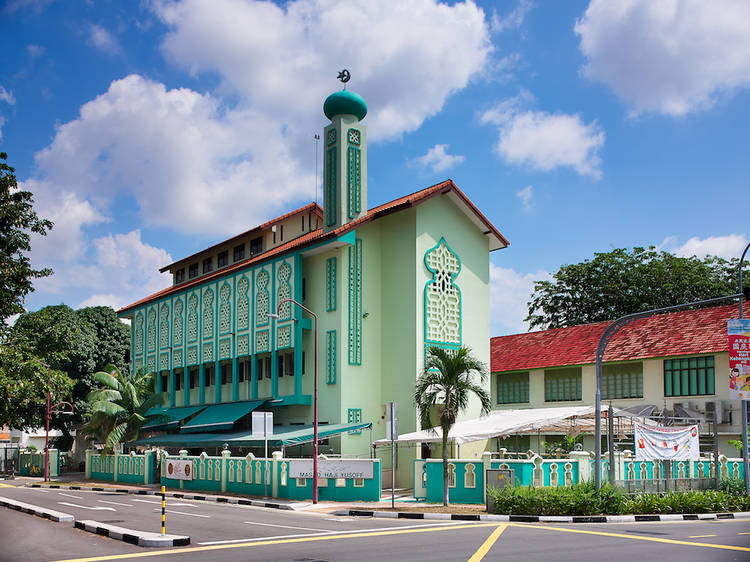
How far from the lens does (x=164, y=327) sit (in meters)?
44.7

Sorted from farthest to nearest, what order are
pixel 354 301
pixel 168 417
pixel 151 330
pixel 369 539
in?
pixel 151 330
pixel 168 417
pixel 354 301
pixel 369 539

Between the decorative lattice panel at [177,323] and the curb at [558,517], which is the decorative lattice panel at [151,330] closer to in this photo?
the decorative lattice panel at [177,323]

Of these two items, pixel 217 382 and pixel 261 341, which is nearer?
pixel 261 341

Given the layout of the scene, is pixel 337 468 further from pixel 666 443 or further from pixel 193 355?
pixel 193 355

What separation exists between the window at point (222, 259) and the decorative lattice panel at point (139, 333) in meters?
6.63

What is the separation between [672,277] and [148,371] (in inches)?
1272

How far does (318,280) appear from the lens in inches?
1339

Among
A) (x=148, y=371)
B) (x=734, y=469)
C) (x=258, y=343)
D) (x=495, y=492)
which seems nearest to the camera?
(x=495, y=492)

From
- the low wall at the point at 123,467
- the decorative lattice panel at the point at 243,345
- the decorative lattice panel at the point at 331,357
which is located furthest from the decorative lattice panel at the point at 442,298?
the low wall at the point at 123,467

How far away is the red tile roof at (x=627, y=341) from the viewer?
34656 millimetres

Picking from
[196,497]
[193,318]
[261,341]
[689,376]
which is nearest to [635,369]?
[689,376]

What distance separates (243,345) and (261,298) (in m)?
2.84

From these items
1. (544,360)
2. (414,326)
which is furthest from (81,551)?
(544,360)

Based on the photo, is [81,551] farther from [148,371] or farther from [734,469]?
[148,371]
